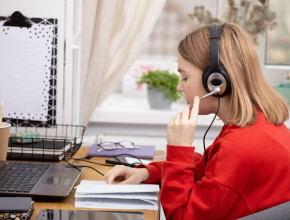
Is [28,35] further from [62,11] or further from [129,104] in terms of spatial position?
[129,104]

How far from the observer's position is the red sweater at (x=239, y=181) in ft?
3.13

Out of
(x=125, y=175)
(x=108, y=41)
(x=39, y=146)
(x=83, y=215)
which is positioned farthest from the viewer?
(x=108, y=41)

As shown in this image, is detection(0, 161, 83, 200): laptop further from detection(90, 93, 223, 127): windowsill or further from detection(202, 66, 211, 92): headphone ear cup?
detection(90, 93, 223, 127): windowsill

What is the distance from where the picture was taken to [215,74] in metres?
1.06

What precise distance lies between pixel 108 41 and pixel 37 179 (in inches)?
46.7

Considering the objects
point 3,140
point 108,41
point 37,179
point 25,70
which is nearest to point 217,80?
point 37,179

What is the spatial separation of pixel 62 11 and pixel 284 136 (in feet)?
2.90

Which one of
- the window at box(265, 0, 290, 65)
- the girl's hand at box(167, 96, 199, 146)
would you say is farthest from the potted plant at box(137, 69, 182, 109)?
the girl's hand at box(167, 96, 199, 146)

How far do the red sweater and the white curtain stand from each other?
3.97ft

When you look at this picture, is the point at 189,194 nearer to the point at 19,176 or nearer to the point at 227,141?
the point at 227,141

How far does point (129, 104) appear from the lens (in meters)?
2.45

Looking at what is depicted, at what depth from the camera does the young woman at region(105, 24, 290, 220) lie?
960mm

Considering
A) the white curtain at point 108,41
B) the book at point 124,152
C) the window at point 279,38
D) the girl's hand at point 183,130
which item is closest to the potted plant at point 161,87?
the white curtain at point 108,41

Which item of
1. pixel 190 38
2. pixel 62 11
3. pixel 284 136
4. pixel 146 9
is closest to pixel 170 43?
pixel 146 9
